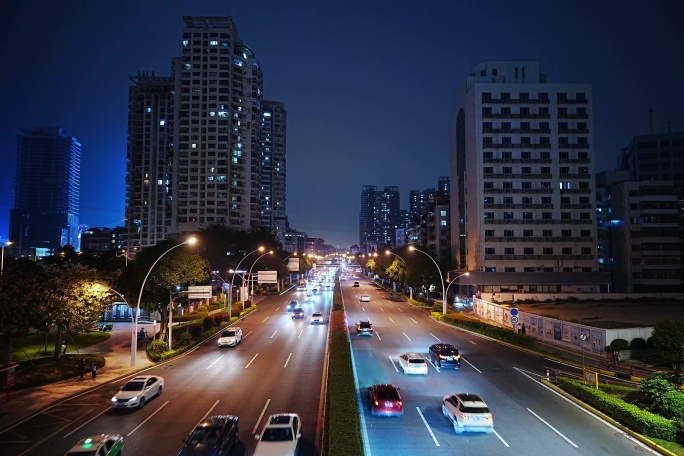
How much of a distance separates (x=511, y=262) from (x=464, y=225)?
15277mm

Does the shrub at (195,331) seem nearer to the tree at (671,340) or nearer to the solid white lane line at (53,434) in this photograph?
the solid white lane line at (53,434)

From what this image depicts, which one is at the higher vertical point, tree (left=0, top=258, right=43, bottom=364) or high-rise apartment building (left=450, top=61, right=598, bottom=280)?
high-rise apartment building (left=450, top=61, right=598, bottom=280)

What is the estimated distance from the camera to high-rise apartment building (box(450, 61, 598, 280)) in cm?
9662

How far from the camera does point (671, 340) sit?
3244cm

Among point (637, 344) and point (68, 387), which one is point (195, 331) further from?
point (637, 344)

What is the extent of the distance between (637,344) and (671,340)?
8547 mm

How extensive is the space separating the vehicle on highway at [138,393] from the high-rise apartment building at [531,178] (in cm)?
7831

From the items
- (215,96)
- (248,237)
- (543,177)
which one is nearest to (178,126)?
(215,96)

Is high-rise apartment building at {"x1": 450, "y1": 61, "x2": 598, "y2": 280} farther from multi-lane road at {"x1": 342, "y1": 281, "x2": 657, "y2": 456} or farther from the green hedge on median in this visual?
the green hedge on median

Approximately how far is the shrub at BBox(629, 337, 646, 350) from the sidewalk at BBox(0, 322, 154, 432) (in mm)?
40317

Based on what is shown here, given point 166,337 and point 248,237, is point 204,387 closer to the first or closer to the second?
point 166,337

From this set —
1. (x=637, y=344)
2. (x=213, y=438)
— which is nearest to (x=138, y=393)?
(x=213, y=438)

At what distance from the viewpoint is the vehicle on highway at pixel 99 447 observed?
17.5 m

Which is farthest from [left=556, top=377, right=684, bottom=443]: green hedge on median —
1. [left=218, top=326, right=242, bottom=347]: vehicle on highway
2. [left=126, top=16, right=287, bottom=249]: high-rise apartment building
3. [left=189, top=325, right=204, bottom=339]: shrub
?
[left=126, top=16, right=287, bottom=249]: high-rise apartment building
